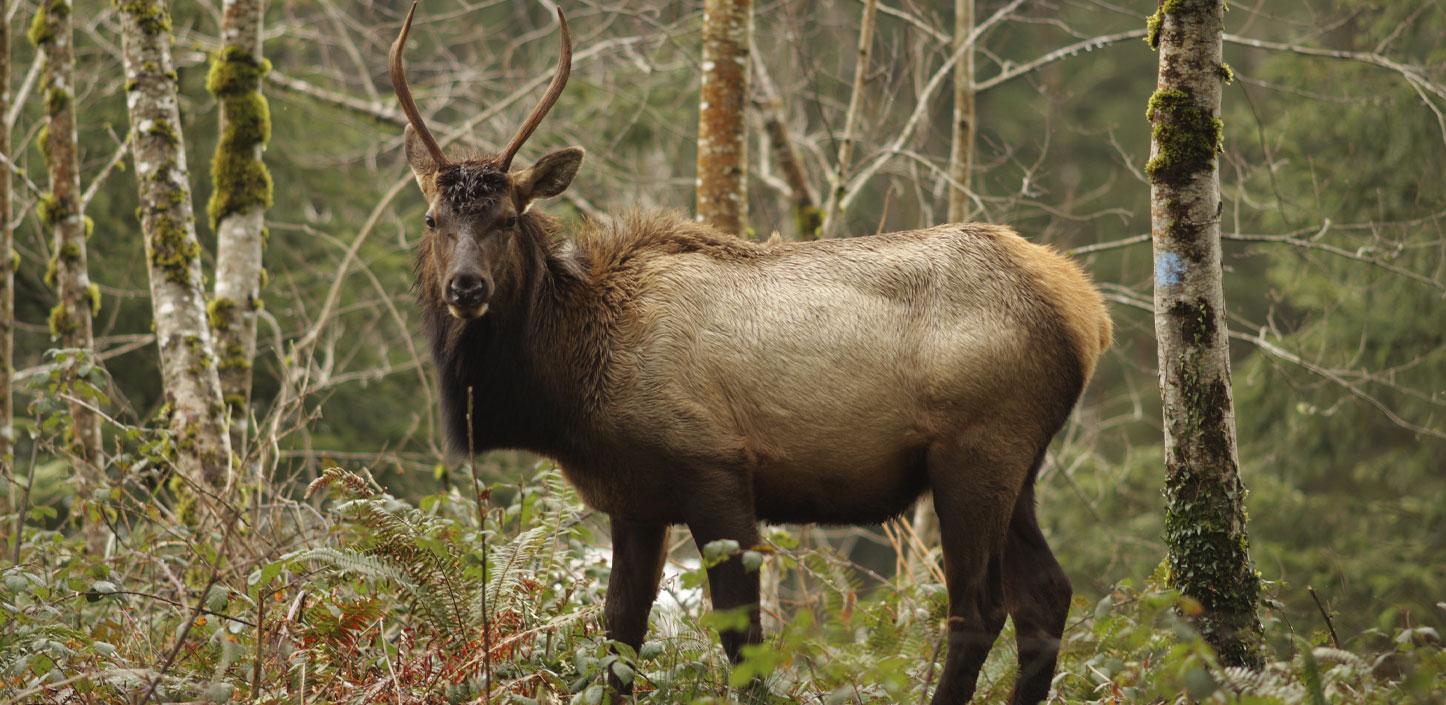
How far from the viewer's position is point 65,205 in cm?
859

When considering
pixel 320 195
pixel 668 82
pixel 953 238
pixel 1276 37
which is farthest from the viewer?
pixel 1276 37

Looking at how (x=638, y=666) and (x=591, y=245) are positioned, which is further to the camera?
(x=591, y=245)

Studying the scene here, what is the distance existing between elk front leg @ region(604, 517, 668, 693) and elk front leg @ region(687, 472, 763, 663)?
49 centimetres

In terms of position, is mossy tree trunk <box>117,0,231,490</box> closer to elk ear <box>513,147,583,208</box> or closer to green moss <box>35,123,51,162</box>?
green moss <box>35,123,51,162</box>

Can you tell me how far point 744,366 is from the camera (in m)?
6.02

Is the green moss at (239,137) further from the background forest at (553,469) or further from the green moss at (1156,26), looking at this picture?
the green moss at (1156,26)

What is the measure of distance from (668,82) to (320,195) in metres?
5.32

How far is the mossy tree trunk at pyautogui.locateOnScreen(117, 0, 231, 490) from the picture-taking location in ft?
25.3

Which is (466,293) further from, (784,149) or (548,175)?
(784,149)

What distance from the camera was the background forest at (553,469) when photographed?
207 inches

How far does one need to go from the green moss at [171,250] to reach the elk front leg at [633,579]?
10.9 ft

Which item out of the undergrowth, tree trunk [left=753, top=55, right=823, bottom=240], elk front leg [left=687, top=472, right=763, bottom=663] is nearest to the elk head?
the undergrowth

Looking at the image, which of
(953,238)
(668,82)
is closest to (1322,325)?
(668,82)

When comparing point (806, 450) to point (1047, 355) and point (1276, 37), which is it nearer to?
point (1047, 355)
